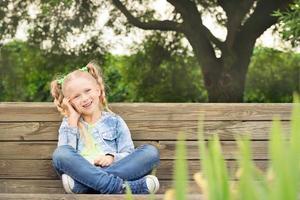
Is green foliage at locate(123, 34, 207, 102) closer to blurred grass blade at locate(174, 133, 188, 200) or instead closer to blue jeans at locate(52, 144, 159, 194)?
blue jeans at locate(52, 144, 159, 194)

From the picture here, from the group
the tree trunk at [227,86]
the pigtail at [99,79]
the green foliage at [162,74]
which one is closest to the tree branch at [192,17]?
the tree trunk at [227,86]

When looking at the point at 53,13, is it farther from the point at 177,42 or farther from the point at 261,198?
the point at 261,198

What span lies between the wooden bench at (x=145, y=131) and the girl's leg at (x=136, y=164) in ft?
1.01

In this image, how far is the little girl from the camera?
332 cm

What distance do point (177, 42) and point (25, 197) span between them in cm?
542

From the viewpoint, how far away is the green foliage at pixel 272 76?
838cm

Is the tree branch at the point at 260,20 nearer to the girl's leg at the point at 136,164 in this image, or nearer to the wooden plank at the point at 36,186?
the wooden plank at the point at 36,186

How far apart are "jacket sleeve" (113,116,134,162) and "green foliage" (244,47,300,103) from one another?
487 centimetres

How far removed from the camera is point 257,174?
2.22 feet

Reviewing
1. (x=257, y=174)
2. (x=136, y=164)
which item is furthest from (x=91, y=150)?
(x=257, y=174)

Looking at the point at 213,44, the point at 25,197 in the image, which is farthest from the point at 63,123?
the point at 213,44

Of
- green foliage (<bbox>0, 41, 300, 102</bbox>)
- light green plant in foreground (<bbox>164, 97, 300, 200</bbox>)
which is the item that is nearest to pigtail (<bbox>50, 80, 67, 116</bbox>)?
light green plant in foreground (<bbox>164, 97, 300, 200</bbox>)

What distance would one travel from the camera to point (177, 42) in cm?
838

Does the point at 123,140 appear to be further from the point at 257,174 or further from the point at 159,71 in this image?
the point at 159,71
